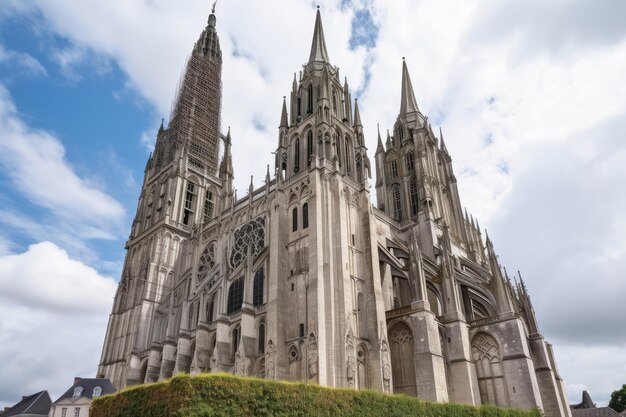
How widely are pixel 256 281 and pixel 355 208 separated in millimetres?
8993

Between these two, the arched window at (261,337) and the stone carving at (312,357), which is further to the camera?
the arched window at (261,337)

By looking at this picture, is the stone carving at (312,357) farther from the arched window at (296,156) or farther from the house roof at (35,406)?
the house roof at (35,406)

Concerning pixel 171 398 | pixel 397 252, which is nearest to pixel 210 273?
pixel 397 252

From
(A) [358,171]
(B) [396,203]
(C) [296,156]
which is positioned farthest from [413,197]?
(C) [296,156]

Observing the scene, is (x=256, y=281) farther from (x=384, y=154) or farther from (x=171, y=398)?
(x=384, y=154)

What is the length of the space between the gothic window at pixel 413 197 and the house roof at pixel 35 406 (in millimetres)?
36824

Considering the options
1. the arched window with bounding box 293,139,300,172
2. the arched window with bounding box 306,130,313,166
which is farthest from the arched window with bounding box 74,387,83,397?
the arched window with bounding box 306,130,313,166

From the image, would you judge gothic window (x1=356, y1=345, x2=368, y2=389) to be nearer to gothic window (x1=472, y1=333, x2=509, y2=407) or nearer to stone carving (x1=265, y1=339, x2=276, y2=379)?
stone carving (x1=265, y1=339, x2=276, y2=379)

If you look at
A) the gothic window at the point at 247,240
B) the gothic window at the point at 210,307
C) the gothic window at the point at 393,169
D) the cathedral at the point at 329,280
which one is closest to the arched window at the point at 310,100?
the cathedral at the point at 329,280

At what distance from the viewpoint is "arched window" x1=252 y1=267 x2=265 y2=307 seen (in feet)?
103

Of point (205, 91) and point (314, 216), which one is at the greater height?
point (205, 91)

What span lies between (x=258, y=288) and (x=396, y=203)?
1909cm

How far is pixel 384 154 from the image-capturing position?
48938 millimetres

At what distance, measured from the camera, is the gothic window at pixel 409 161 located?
1809 inches
